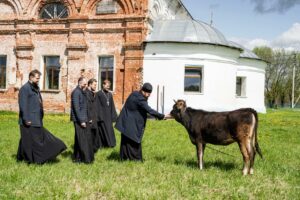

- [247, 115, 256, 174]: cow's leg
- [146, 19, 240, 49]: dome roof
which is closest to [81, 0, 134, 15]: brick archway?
[146, 19, 240, 49]: dome roof

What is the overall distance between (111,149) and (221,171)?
3.92m

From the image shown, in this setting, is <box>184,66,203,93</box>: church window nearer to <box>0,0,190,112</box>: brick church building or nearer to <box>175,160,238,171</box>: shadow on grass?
<box>0,0,190,112</box>: brick church building

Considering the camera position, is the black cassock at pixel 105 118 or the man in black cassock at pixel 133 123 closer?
the man in black cassock at pixel 133 123

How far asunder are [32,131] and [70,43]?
15756 mm

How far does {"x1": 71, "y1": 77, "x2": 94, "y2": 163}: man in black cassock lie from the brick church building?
13.5 meters

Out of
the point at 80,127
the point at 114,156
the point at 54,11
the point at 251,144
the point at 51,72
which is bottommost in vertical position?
the point at 114,156

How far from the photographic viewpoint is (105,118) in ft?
38.9

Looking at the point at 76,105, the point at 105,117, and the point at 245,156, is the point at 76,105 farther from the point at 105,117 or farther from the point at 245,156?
the point at 245,156

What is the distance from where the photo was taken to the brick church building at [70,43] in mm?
22953

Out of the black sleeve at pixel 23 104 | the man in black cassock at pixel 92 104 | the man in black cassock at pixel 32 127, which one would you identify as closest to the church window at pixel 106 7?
the man in black cassock at pixel 92 104

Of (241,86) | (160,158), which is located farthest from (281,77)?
(160,158)

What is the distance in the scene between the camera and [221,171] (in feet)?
27.4

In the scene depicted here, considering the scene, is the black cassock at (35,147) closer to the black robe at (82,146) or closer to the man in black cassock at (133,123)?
the black robe at (82,146)

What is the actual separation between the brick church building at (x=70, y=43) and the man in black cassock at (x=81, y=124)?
13543 millimetres
